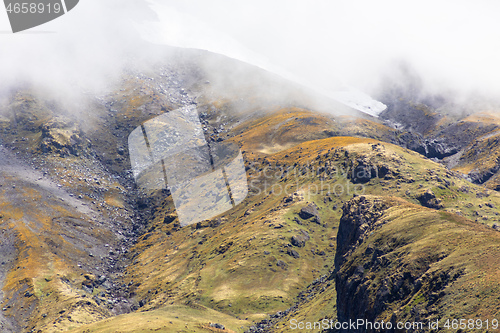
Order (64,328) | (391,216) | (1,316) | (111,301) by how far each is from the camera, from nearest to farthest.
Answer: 1. (391,216)
2. (64,328)
3. (1,316)
4. (111,301)

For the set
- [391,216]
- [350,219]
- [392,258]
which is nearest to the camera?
[392,258]

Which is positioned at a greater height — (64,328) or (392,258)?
(392,258)

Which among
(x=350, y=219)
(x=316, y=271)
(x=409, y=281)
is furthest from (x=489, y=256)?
(x=316, y=271)

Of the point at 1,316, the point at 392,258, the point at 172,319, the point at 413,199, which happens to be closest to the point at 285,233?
the point at 413,199

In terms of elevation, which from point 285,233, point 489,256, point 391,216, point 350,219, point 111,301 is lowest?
point 111,301

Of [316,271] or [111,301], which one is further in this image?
[111,301]

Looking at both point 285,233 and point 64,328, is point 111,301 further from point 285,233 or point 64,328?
point 285,233
